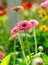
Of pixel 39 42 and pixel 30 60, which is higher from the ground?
pixel 39 42

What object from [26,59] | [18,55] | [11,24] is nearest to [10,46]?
[11,24]

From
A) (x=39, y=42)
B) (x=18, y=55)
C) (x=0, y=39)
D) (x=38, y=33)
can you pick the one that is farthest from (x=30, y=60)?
(x=0, y=39)


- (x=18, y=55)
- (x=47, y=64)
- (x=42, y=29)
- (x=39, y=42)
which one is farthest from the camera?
(x=42, y=29)

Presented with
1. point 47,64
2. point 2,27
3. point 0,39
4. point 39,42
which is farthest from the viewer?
point 2,27

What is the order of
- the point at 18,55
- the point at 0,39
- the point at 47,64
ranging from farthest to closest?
the point at 0,39
the point at 18,55
the point at 47,64

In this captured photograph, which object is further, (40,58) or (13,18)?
(13,18)

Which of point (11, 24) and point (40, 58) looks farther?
point (11, 24)

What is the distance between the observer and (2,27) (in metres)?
3.89

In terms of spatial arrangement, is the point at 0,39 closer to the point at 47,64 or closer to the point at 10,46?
the point at 10,46

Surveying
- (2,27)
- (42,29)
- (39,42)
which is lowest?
(39,42)

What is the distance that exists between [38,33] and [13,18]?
24 cm

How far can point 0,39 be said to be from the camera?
10.2 feet

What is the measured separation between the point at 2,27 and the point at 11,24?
970mm

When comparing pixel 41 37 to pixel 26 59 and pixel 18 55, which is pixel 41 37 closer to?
pixel 18 55
